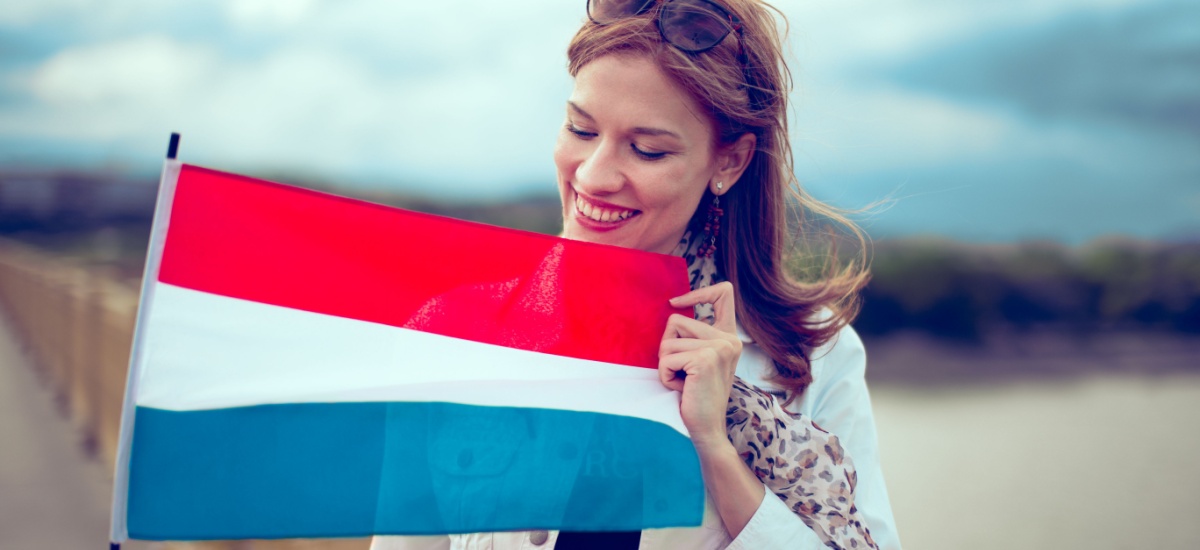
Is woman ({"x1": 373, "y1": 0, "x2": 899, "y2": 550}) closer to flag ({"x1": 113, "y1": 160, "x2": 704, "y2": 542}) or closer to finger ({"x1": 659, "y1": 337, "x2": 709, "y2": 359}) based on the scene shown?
finger ({"x1": 659, "y1": 337, "x2": 709, "y2": 359})

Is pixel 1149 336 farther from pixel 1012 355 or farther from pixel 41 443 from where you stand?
pixel 41 443

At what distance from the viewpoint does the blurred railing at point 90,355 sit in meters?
8.30

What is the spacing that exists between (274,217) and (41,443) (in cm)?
1181

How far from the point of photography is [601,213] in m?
2.31

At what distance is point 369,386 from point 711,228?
46.3 inches

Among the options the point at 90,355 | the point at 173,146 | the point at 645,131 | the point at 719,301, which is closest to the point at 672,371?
the point at 719,301

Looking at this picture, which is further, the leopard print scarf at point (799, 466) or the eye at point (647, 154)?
the eye at point (647, 154)

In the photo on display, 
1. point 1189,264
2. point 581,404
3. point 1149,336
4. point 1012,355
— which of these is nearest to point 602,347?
point 581,404

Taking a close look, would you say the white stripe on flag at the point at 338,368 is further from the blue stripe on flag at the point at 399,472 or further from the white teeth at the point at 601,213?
the white teeth at the point at 601,213

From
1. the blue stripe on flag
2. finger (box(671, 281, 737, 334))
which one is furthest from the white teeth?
the blue stripe on flag

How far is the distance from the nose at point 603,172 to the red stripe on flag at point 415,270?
18cm

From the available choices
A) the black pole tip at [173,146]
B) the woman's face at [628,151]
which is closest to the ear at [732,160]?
the woman's face at [628,151]

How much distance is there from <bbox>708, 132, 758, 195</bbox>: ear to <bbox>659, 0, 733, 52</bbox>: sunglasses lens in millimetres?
301

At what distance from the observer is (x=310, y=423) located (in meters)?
1.83
